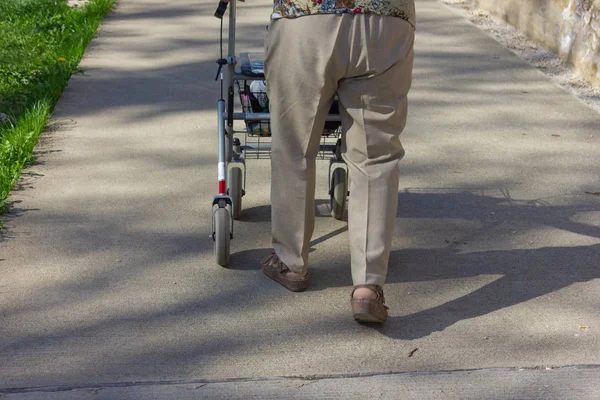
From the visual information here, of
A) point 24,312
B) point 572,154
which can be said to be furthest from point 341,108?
point 572,154

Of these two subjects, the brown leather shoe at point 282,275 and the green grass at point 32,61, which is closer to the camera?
the brown leather shoe at point 282,275

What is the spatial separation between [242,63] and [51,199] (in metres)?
1.45

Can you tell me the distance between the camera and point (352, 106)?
3.52 m

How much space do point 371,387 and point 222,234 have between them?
3.92ft

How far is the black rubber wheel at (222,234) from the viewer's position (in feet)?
13.3

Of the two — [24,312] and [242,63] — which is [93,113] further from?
[24,312]

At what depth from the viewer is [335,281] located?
161 inches

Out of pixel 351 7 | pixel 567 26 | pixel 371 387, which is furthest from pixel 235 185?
pixel 567 26

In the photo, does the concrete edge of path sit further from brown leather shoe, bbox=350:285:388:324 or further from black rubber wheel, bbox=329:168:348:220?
black rubber wheel, bbox=329:168:348:220

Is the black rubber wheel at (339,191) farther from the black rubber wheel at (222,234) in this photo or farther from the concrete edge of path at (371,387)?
the concrete edge of path at (371,387)

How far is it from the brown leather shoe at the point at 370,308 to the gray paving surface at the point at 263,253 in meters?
0.07

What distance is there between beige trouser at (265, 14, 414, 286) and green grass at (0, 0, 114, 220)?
1964 mm

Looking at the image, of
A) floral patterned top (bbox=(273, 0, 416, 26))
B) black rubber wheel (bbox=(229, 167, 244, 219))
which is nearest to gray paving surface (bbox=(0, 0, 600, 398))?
black rubber wheel (bbox=(229, 167, 244, 219))

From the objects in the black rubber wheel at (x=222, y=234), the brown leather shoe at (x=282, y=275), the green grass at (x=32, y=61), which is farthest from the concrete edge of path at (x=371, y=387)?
the green grass at (x=32, y=61)
